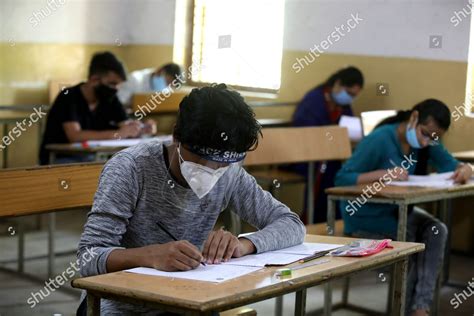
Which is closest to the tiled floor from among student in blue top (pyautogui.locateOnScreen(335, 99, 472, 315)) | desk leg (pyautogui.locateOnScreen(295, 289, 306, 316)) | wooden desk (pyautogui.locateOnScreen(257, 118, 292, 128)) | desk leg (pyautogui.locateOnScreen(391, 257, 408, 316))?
student in blue top (pyautogui.locateOnScreen(335, 99, 472, 315))

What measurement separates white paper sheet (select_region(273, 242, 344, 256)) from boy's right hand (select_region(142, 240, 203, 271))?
35 cm

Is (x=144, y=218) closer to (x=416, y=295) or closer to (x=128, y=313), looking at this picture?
(x=128, y=313)

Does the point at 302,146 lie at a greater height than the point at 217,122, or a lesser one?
lesser

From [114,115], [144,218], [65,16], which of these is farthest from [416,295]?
[65,16]

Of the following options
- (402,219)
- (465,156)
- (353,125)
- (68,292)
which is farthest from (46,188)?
(353,125)

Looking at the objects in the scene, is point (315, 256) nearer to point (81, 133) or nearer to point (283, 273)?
point (283, 273)

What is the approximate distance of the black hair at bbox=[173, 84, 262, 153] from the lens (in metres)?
1.99

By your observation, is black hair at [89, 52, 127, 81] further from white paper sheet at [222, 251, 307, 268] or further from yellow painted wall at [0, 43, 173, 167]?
white paper sheet at [222, 251, 307, 268]

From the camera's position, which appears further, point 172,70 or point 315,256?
point 172,70

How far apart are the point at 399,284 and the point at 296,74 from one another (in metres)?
3.89

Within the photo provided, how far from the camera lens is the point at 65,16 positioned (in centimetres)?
634

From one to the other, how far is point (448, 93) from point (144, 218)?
344 centimetres

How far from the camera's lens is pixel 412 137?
12.5 feet

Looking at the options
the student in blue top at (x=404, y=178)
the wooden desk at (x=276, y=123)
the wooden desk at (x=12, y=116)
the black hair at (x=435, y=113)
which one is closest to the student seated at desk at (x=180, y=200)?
the student in blue top at (x=404, y=178)
